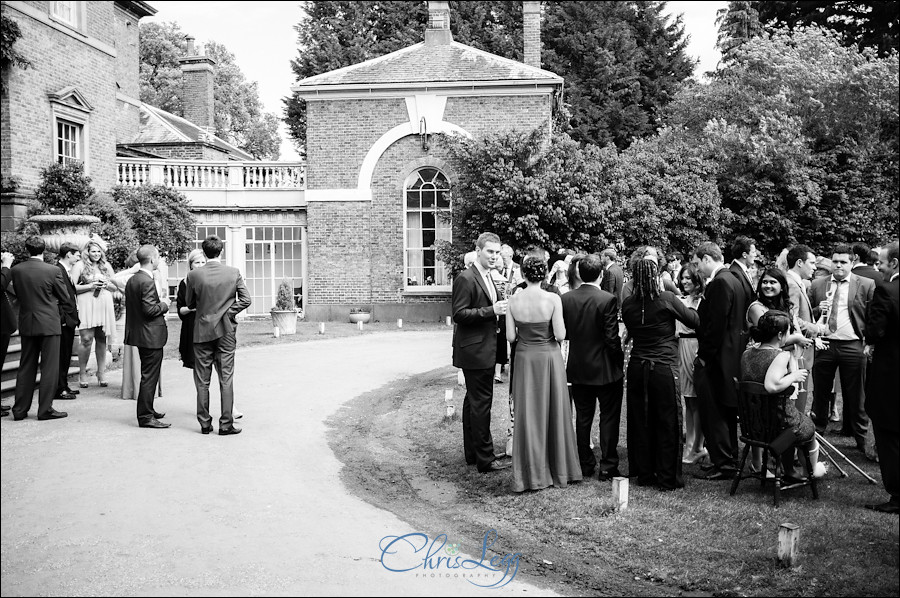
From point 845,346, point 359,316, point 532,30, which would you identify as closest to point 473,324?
point 845,346

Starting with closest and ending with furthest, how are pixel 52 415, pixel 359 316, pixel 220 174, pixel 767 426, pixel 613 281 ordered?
pixel 767 426, pixel 52 415, pixel 613 281, pixel 359 316, pixel 220 174

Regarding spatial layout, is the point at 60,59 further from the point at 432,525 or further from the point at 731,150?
the point at 731,150

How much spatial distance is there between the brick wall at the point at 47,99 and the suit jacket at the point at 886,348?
219 inches

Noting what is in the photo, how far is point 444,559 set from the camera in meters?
5.36

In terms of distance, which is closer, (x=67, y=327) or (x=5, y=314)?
(x=5, y=314)

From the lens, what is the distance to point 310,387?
1211 centimetres

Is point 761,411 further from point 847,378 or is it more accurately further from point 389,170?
point 389,170

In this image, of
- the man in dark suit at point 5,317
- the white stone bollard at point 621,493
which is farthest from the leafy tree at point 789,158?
the man in dark suit at point 5,317

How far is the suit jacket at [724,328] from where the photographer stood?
23.6ft

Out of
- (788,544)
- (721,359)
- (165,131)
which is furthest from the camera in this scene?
(165,131)

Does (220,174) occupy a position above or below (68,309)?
above

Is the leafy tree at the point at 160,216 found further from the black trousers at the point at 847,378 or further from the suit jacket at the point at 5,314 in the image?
the black trousers at the point at 847,378

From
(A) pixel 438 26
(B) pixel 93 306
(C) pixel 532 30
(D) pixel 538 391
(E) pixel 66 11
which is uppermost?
(C) pixel 532 30

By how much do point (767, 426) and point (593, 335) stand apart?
5.55 ft
